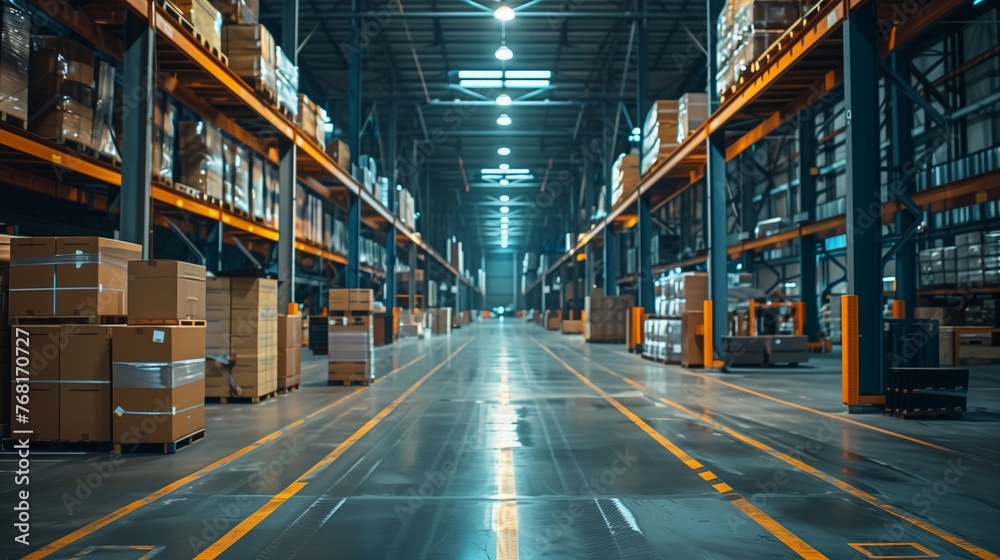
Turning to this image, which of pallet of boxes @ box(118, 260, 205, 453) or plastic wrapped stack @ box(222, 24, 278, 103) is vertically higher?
plastic wrapped stack @ box(222, 24, 278, 103)

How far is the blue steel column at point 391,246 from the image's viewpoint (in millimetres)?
26731

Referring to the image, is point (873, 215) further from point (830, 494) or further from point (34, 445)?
point (34, 445)

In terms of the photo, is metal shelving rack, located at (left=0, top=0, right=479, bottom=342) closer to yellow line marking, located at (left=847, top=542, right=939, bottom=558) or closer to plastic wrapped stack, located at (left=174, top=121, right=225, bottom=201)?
plastic wrapped stack, located at (left=174, top=121, right=225, bottom=201)

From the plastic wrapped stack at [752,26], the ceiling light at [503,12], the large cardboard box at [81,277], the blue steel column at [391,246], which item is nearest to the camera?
the large cardboard box at [81,277]

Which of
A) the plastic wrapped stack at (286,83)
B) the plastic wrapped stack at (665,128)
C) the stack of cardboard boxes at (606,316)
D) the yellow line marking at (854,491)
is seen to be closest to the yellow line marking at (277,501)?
the yellow line marking at (854,491)

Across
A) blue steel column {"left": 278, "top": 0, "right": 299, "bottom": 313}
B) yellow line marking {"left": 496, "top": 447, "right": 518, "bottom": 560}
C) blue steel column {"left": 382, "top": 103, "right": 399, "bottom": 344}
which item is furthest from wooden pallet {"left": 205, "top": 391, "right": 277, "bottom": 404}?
blue steel column {"left": 382, "top": 103, "right": 399, "bottom": 344}

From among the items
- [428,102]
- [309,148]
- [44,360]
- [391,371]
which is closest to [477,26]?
[428,102]

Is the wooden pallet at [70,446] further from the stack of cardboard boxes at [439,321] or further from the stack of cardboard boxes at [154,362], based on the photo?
the stack of cardboard boxes at [439,321]

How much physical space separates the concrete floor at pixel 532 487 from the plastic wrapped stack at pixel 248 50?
618cm

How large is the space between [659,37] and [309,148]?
45.5 ft

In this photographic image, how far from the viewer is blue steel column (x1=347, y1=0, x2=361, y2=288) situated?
65.6ft

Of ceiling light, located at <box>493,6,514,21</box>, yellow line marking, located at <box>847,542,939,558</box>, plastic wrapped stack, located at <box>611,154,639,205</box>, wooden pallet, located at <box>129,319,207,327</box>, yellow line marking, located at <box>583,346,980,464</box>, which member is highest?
ceiling light, located at <box>493,6,514,21</box>

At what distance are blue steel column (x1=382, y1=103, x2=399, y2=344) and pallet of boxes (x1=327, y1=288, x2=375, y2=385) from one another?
13.4 m

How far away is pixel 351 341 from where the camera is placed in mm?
12781
